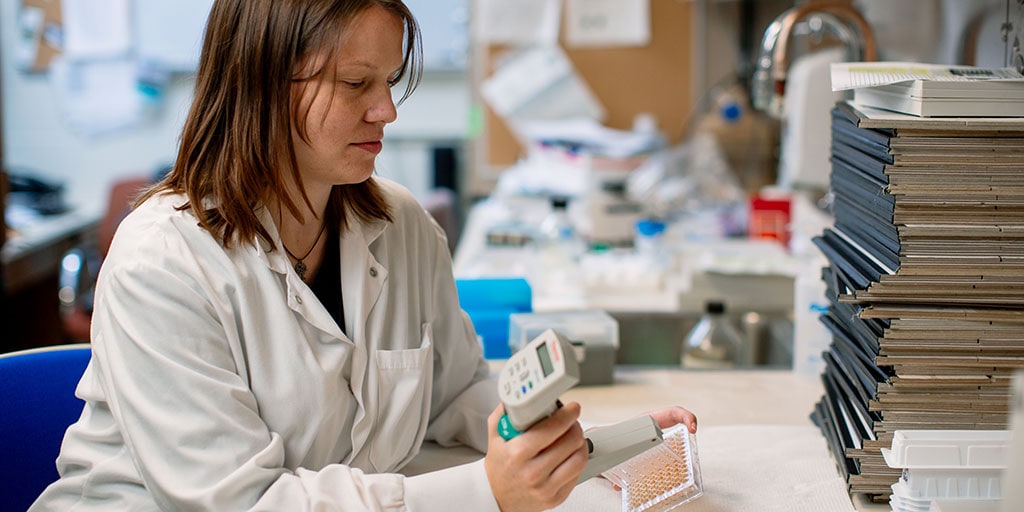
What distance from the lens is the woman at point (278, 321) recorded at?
3.35 feet

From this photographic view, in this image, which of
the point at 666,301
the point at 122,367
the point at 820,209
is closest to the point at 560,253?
the point at 666,301

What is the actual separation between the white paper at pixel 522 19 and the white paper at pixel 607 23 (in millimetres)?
61

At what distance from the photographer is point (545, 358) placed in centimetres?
92

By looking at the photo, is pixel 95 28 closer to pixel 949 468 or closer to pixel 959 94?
pixel 959 94

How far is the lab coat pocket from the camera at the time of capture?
1.24 m

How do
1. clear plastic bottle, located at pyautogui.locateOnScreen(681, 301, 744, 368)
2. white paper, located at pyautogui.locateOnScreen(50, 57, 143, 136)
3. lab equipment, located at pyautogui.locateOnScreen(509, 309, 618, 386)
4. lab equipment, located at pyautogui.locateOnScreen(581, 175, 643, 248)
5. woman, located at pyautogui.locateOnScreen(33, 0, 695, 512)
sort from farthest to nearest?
white paper, located at pyautogui.locateOnScreen(50, 57, 143, 136) < lab equipment, located at pyautogui.locateOnScreen(581, 175, 643, 248) < clear plastic bottle, located at pyautogui.locateOnScreen(681, 301, 744, 368) < lab equipment, located at pyautogui.locateOnScreen(509, 309, 618, 386) < woman, located at pyautogui.locateOnScreen(33, 0, 695, 512)

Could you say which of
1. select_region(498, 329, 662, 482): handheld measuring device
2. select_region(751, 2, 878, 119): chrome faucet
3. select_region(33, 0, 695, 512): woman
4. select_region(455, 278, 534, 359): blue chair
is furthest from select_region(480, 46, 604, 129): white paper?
select_region(498, 329, 662, 482): handheld measuring device

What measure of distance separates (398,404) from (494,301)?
1.89 ft

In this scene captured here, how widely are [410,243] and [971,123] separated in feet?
2.32

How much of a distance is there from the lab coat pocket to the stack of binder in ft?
1.70

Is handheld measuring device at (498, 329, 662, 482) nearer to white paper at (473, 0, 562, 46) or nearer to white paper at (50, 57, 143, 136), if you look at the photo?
white paper at (473, 0, 562, 46)

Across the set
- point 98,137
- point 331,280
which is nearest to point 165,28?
point 98,137

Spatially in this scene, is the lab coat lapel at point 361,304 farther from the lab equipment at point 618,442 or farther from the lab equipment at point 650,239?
the lab equipment at point 650,239

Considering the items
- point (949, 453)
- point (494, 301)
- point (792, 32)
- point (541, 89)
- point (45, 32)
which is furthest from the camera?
point (45, 32)
